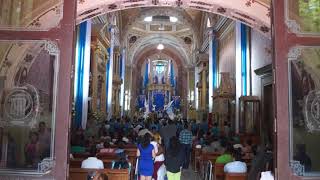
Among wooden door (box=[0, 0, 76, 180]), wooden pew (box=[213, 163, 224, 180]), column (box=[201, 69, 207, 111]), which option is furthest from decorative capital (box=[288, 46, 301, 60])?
column (box=[201, 69, 207, 111])

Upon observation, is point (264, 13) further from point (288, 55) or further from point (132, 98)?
point (132, 98)

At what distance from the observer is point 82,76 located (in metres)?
10.7

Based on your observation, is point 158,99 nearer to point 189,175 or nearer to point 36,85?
point 189,175

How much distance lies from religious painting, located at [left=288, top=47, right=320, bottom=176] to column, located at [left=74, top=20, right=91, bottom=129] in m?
7.36

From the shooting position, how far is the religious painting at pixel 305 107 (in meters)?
4.00

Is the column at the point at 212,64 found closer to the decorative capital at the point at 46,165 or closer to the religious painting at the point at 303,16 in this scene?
the religious painting at the point at 303,16

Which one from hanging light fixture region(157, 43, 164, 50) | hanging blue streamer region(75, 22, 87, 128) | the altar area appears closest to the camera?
hanging blue streamer region(75, 22, 87, 128)

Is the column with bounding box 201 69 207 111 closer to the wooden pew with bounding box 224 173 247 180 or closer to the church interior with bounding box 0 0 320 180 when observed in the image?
the church interior with bounding box 0 0 320 180

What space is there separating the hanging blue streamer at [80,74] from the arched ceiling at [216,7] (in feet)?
11.1

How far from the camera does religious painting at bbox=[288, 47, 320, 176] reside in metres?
4.00

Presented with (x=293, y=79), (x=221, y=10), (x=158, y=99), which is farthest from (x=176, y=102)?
(x=293, y=79)

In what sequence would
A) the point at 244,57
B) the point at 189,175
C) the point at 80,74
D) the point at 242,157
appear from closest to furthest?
the point at 242,157
the point at 189,175
the point at 80,74
the point at 244,57

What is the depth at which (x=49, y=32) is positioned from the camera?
163 inches

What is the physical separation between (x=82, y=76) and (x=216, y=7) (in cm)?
498
